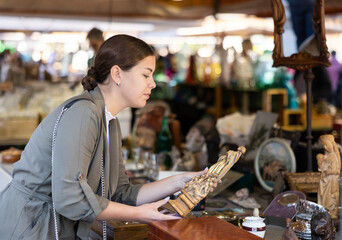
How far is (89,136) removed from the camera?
177 centimetres

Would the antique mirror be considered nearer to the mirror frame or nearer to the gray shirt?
the mirror frame

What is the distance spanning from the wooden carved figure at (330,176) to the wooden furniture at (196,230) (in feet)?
1.98

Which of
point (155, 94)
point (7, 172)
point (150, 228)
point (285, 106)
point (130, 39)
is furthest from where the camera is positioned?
point (155, 94)

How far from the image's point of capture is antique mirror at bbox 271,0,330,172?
2633mm

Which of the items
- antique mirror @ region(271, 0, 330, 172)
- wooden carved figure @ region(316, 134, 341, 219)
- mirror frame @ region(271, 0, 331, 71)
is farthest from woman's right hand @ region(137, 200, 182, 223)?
mirror frame @ region(271, 0, 331, 71)

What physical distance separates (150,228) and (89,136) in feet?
1.19

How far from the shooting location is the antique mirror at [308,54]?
8.64 ft

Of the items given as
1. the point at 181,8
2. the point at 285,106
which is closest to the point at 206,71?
the point at 181,8

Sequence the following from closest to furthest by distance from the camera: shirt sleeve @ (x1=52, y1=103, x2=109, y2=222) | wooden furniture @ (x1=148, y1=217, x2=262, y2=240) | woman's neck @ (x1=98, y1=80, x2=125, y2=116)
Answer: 1. wooden furniture @ (x1=148, y1=217, x2=262, y2=240)
2. shirt sleeve @ (x1=52, y1=103, x2=109, y2=222)
3. woman's neck @ (x1=98, y1=80, x2=125, y2=116)

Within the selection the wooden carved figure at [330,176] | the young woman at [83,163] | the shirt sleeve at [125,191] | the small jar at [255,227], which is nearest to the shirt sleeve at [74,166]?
the young woman at [83,163]

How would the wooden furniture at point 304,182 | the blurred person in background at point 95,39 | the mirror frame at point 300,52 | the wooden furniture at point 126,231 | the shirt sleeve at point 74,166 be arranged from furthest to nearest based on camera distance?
the blurred person in background at point 95,39 < the mirror frame at point 300,52 < the wooden furniture at point 304,182 < the wooden furniture at point 126,231 < the shirt sleeve at point 74,166

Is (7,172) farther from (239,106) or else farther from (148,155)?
(239,106)

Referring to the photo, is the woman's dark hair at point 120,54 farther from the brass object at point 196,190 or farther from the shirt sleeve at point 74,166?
the brass object at point 196,190

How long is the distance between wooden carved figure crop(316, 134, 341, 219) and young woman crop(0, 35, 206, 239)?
56cm
